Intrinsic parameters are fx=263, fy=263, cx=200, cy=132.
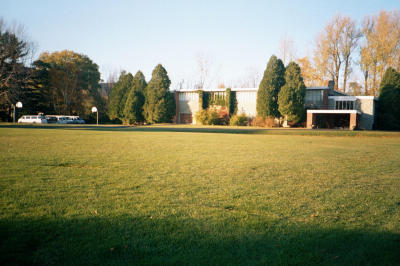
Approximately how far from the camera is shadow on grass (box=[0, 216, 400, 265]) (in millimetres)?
2514

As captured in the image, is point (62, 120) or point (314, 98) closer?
point (314, 98)

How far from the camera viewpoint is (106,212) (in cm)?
356

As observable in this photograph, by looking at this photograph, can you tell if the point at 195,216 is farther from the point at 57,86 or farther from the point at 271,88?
the point at 57,86

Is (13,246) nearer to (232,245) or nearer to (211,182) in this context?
(232,245)

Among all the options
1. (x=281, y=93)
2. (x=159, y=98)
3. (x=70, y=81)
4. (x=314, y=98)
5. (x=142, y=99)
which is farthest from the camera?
(x=70, y=81)

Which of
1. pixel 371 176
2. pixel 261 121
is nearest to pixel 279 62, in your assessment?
pixel 261 121

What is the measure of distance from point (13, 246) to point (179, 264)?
1.70m

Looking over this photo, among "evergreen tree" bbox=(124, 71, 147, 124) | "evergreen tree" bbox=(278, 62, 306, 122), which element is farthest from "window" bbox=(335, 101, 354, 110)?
"evergreen tree" bbox=(124, 71, 147, 124)

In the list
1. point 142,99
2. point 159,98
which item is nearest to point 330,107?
point 159,98

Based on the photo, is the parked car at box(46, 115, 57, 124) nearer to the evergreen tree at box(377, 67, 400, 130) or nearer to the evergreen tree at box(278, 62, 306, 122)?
the evergreen tree at box(278, 62, 306, 122)

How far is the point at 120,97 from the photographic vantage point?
1797 inches

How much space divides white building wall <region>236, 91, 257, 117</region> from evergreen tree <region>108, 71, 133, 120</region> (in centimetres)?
1939

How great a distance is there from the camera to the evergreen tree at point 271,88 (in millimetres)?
35781

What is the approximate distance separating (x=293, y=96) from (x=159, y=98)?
20.1 metres
